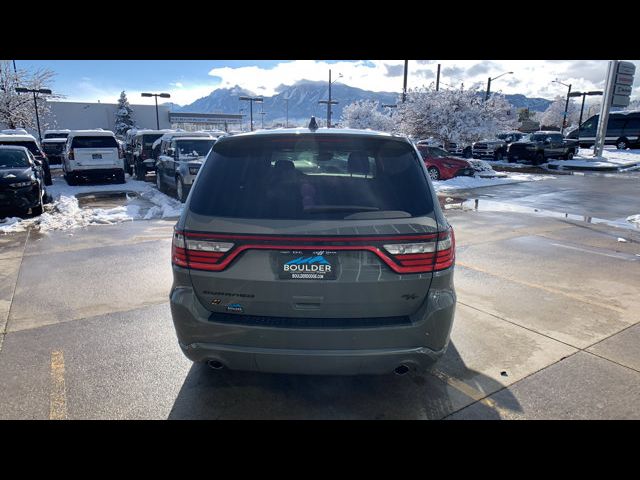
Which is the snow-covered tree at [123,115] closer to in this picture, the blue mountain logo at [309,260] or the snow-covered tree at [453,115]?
the snow-covered tree at [453,115]

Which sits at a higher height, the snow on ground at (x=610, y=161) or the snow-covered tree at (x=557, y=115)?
the snow-covered tree at (x=557, y=115)

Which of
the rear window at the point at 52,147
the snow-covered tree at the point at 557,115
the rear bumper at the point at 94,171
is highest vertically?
the snow-covered tree at the point at 557,115

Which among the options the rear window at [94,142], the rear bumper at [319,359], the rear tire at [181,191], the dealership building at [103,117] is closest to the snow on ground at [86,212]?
the rear tire at [181,191]

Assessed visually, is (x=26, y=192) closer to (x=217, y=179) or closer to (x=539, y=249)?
(x=217, y=179)

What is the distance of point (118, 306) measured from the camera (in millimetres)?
4934

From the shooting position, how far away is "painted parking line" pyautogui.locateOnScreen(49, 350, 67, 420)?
3.00 meters

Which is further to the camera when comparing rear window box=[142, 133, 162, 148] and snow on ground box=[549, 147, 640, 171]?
snow on ground box=[549, 147, 640, 171]

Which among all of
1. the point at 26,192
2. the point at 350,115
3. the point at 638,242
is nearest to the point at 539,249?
the point at 638,242

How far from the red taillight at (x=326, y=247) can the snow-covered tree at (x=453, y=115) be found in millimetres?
29850

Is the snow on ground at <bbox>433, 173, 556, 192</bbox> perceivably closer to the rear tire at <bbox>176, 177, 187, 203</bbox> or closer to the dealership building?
the rear tire at <bbox>176, 177, 187, 203</bbox>

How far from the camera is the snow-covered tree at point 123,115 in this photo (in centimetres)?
6762

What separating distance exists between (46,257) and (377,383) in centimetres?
617

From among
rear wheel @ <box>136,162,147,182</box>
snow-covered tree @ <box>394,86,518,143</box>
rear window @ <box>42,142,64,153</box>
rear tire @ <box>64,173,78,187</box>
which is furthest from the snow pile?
snow-covered tree @ <box>394,86,518,143</box>

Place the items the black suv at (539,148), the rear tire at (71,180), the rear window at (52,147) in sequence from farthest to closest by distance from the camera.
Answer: the black suv at (539,148)
the rear window at (52,147)
the rear tire at (71,180)
